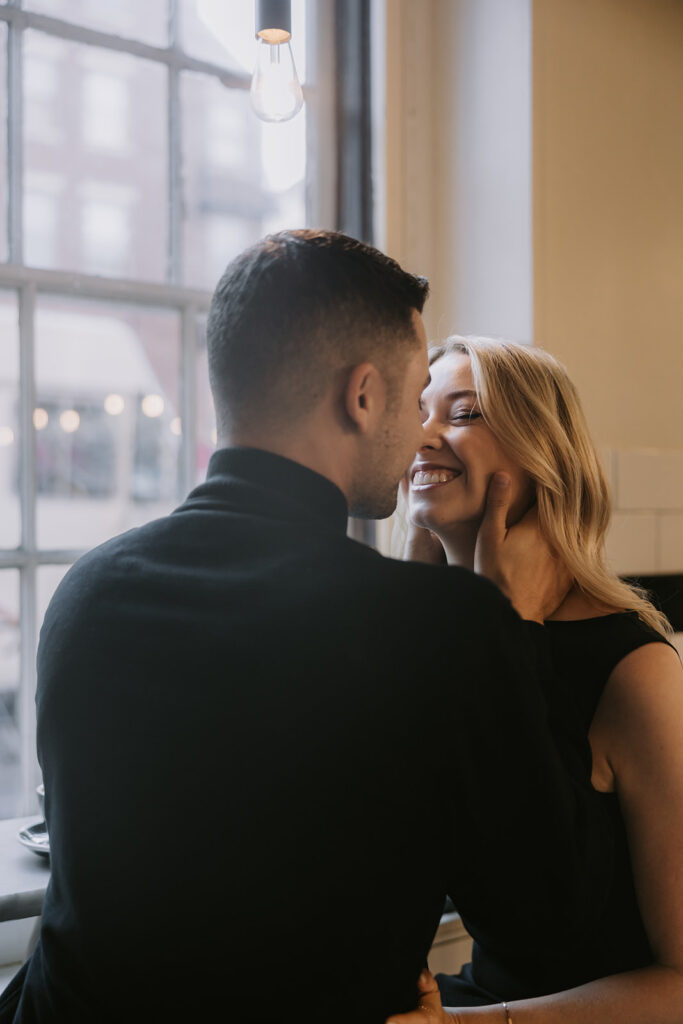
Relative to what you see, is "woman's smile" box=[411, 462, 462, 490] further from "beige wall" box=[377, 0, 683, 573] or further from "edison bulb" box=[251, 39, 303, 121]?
"beige wall" box=[377, 0, 683, 573]

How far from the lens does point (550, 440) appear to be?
48.3 inches

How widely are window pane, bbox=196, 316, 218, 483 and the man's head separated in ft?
3.20

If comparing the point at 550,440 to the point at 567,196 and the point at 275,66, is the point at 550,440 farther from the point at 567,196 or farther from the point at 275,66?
the point at 567,196

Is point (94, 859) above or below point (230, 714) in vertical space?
below

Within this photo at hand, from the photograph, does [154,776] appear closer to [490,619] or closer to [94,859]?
[94,859]

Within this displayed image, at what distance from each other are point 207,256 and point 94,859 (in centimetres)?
141

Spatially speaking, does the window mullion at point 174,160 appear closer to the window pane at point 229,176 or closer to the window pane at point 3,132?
the window pane at point 229,176

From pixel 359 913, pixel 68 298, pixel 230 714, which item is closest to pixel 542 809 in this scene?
pixel 359 913

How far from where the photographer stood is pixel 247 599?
2.26ft

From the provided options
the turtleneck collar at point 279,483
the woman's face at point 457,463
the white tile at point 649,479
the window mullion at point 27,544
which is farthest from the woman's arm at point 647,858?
the white tile at point 649,479

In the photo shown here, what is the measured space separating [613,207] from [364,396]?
147 cm

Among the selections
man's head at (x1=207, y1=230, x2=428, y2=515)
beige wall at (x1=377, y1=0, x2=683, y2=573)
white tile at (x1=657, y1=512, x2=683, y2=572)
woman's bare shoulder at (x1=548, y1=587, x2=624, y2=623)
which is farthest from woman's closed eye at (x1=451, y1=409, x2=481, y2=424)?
white tile at (x1=657, y1=512, x2=683, y2=572)

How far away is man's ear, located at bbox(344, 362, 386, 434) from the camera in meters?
0.83

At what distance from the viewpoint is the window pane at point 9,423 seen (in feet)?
5.30
